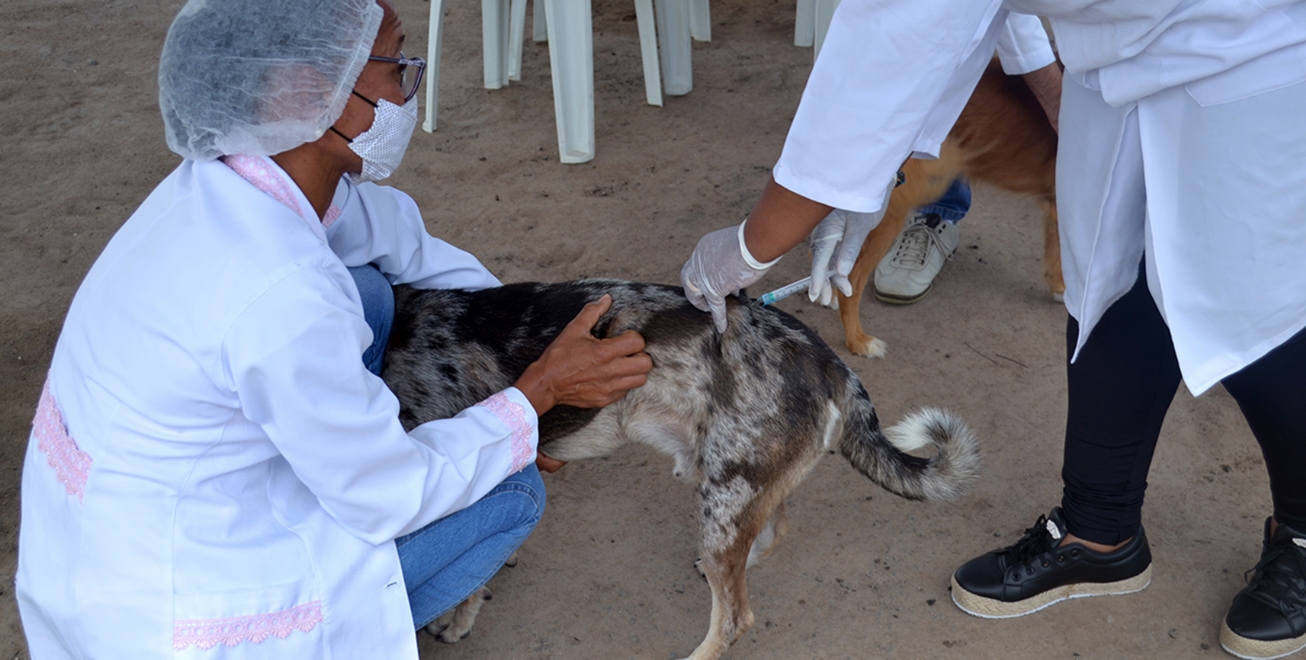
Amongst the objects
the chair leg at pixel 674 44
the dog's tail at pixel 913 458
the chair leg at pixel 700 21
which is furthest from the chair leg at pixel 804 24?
the dog's tail at pixel 913 458

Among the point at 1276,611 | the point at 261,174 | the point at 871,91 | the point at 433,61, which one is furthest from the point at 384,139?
the point at 433,61

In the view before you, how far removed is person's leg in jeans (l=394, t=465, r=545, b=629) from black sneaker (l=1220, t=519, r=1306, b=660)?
1948mm

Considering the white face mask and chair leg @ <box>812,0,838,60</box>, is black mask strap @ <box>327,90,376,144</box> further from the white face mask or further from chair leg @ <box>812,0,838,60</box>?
chair leg @ <box>812,0,838,60</box>

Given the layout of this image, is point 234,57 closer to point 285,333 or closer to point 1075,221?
point 285,333

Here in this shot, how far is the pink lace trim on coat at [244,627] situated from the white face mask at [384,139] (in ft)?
2.88

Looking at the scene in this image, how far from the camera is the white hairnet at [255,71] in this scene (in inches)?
68.3

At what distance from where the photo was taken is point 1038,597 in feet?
9.24

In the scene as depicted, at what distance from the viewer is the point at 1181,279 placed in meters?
2.02

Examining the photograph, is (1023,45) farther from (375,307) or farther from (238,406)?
(238,406)

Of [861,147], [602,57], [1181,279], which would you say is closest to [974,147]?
[1181,279]

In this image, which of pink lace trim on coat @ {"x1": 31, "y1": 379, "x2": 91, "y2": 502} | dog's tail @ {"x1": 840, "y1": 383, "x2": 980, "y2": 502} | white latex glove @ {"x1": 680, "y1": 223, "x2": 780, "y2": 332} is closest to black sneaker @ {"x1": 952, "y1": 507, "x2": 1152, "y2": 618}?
dog's tail @ {"x1": 840, "y1": 383, "x2": 980, "y2": 502}

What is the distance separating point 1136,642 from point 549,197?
3.36 meters

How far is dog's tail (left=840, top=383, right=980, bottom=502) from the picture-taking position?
254cm

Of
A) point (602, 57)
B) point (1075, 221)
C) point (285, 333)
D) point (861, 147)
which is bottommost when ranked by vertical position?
point (602, 57)
